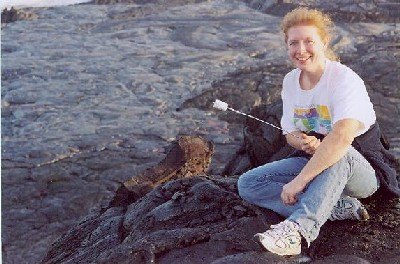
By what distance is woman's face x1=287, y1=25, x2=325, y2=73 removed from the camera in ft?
7.18

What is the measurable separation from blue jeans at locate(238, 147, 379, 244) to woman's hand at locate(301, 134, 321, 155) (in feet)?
0.38

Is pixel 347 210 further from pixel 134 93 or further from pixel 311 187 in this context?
pixel 134 93

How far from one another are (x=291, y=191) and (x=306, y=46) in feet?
1.66

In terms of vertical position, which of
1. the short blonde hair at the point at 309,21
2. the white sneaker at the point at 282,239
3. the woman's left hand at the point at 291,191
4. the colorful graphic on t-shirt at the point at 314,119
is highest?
the short blonde hair at the point at 309,21

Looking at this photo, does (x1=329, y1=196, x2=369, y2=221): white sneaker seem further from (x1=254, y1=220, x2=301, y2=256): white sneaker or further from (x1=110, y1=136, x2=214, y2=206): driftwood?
(x1=110, y1=136, x2=214, y2=206): driftwood

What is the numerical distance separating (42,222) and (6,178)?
907 mm

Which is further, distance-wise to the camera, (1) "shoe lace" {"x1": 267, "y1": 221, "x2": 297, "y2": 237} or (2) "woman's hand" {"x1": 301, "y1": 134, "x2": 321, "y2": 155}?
(2) "woman's hand" {"x1": 301, "y1": 134, "x2": 321, "y2": 155}

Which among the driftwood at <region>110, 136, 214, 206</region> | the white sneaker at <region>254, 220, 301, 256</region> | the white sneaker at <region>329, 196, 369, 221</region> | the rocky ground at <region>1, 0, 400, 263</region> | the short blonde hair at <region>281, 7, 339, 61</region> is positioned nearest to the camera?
the white sneaker at <region>254, 220, 301, 256</region>

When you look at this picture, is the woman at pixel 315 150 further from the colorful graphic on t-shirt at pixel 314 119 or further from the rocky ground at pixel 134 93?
the rocky ground at pixel 134 93

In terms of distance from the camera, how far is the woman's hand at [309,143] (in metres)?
2.24

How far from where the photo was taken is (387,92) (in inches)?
256

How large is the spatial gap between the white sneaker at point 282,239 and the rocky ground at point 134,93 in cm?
14

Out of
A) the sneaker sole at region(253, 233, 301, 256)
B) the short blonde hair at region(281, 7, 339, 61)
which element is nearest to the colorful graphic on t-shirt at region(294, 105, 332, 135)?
the short blonde hair at region(281, 7, 339, 61)

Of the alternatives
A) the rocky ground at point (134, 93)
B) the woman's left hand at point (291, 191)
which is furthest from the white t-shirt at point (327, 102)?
the rocky ground at point (134, 93)
